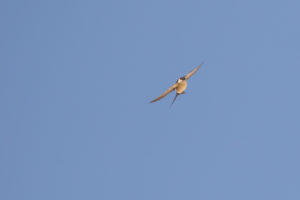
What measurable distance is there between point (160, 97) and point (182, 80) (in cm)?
142

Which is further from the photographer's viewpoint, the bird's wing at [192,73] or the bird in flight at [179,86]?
the bird's wing at [192,73]

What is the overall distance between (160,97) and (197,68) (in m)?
2.52

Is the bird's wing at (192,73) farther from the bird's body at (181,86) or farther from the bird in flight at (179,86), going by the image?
the bird's body at (181,86)

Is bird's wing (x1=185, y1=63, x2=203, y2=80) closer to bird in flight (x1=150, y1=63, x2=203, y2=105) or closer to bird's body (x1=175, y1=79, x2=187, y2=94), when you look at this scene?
bird in flight (x1=150, y1=63, x2=203, y2=105)

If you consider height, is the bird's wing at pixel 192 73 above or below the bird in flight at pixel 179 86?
above

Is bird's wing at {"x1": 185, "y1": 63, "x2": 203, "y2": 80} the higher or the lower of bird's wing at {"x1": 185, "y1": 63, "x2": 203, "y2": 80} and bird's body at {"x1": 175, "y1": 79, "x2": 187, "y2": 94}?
the higher

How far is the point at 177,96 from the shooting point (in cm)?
Answer: 6544

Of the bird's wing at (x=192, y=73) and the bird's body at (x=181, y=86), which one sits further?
the bird's wing at (x=192, y=73)

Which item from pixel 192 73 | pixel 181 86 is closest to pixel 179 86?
pixel 181 86

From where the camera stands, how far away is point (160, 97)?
65.6 metres

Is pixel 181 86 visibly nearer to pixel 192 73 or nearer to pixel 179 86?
pixel 179 86

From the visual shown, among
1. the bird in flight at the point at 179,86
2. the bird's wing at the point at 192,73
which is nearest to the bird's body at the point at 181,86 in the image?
the bird in flight at the point at 179,86

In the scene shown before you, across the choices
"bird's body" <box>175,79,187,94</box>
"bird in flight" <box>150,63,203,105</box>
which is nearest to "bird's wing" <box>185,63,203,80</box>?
"bird in flight" <box>150,63,203,105</box>

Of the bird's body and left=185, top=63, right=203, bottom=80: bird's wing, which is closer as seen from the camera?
the bird's body
